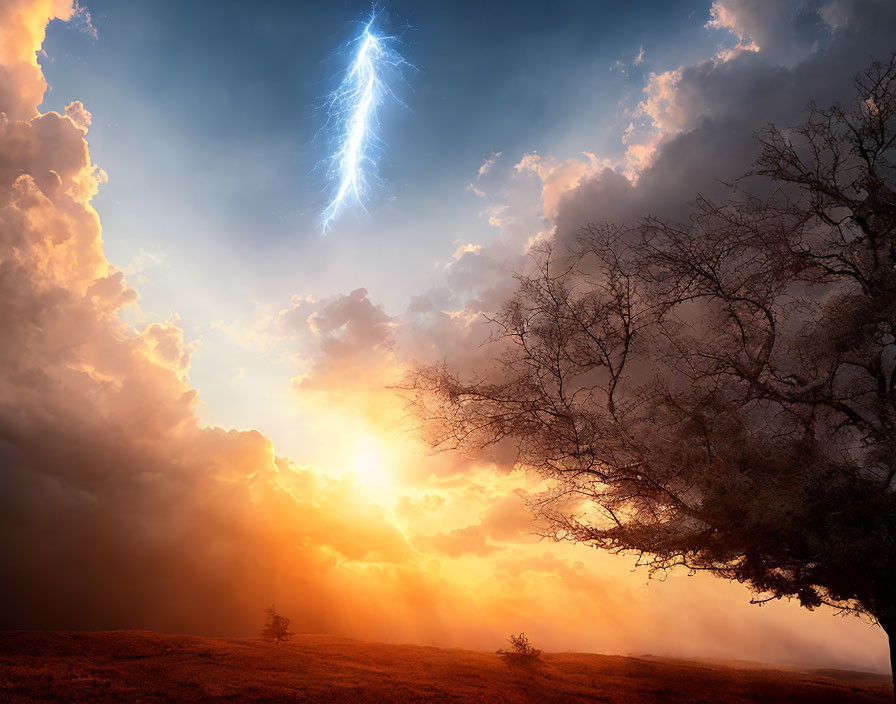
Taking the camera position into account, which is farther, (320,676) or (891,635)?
(320,676)

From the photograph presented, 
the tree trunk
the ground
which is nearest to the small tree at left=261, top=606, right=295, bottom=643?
the ground

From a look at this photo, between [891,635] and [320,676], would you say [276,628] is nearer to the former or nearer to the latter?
[320,676]

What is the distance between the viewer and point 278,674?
33.9ft

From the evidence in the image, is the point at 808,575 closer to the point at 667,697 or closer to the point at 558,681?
the point at 667,697

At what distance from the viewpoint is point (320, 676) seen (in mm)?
10438

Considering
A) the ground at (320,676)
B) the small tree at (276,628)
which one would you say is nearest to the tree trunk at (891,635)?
the ground at (320,676)

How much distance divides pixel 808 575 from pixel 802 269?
19.9 feet

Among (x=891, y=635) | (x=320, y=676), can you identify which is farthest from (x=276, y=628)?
(x=891, y=635)

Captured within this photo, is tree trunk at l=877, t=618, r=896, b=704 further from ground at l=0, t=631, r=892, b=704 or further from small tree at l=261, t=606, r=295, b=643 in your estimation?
small tree at l=261, t=606, r=295, b=643

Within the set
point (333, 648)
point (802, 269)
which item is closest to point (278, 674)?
point (333, 648)

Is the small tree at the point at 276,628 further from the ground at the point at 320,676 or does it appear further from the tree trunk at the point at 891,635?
the tree trunk at the point at 891,635

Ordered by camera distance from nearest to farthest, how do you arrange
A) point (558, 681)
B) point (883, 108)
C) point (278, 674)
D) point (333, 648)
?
point (883, 108) < point (278, 674) < point (558, 681) < point (333, 648)

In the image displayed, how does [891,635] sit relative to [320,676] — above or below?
above

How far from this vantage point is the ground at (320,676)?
8.66 meters
